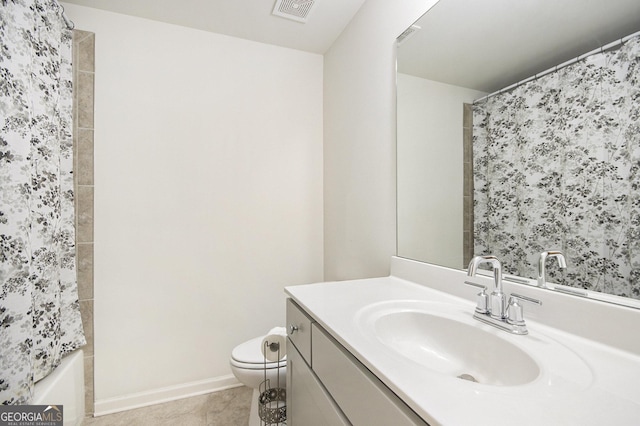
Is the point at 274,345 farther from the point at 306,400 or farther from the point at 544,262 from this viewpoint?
the point at 544,262

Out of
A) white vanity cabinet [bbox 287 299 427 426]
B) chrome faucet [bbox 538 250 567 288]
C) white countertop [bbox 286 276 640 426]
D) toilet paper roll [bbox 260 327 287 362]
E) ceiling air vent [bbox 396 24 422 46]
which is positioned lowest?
toilet paper roll [bbox 260 327 287 362]

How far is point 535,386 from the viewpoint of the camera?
51cm

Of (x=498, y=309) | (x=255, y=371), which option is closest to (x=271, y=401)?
(x=255, y=371)

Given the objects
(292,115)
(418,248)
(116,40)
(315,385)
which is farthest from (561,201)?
(116,40)

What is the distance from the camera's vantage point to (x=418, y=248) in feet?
4.22

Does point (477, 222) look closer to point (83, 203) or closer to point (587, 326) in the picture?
point (587, 326)

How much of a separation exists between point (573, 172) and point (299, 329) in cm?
96

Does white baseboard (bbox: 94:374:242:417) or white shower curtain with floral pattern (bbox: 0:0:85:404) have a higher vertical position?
white shower curtain with floral pattern (bbox: 0:0:85:404)

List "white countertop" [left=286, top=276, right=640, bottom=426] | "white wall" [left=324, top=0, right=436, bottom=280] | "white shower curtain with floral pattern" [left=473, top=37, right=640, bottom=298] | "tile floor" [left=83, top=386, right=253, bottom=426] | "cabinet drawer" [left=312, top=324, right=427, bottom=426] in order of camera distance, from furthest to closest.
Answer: "tile floor" [left=83, top=386, right=253, bottom=426], "white wall" [left=324, top=0, right=436, bottom=280], "white shower curtain with floral pattern" [left=473, top=37, right=640, bottom=298], "cabinet drawer" [left=312, top=324, right=427, bottom=426], "white countertop" [left=286, top=276, right=640, bottom=426]

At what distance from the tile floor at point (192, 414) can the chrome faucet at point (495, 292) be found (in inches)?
59.2

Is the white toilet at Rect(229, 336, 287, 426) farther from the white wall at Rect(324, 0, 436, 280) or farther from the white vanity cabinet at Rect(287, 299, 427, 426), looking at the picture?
the white wall at Rect(324, 0, 436, 280)

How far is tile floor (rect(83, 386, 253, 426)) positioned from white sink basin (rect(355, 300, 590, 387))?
1.24 metres

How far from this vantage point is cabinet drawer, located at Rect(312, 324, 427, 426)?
0.53 metres

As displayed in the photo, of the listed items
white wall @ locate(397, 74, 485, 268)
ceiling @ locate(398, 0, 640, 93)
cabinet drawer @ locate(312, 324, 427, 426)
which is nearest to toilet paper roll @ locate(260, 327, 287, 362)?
cabinet drawer @ locate(312, 324, 427, 426)
